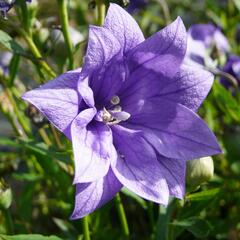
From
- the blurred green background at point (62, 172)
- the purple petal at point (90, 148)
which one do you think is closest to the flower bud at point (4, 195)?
the blurred green background at point (62, 172)

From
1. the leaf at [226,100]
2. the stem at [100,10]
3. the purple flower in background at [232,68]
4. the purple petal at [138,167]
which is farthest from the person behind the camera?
the purple flower in background at [232,68]

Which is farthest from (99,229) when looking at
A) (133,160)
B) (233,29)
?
(233,29)

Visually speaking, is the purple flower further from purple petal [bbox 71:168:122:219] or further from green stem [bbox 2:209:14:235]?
green stem [bbox 2:209:14:235]

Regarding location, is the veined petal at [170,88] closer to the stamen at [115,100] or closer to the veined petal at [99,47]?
the stamen at [115,100]

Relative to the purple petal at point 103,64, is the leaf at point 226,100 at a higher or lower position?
lower

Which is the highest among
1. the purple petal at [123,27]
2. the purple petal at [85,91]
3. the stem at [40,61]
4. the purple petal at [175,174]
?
the purple petal at [123,27]

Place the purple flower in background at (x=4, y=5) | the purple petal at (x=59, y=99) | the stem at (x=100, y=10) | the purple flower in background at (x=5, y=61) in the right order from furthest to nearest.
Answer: the purple flower in background at (x=5, y=61)
the stem at (x=100, y=10)
the purple flower in background at (x=4, y=5)
the purple petal at (x=59, y=99)
